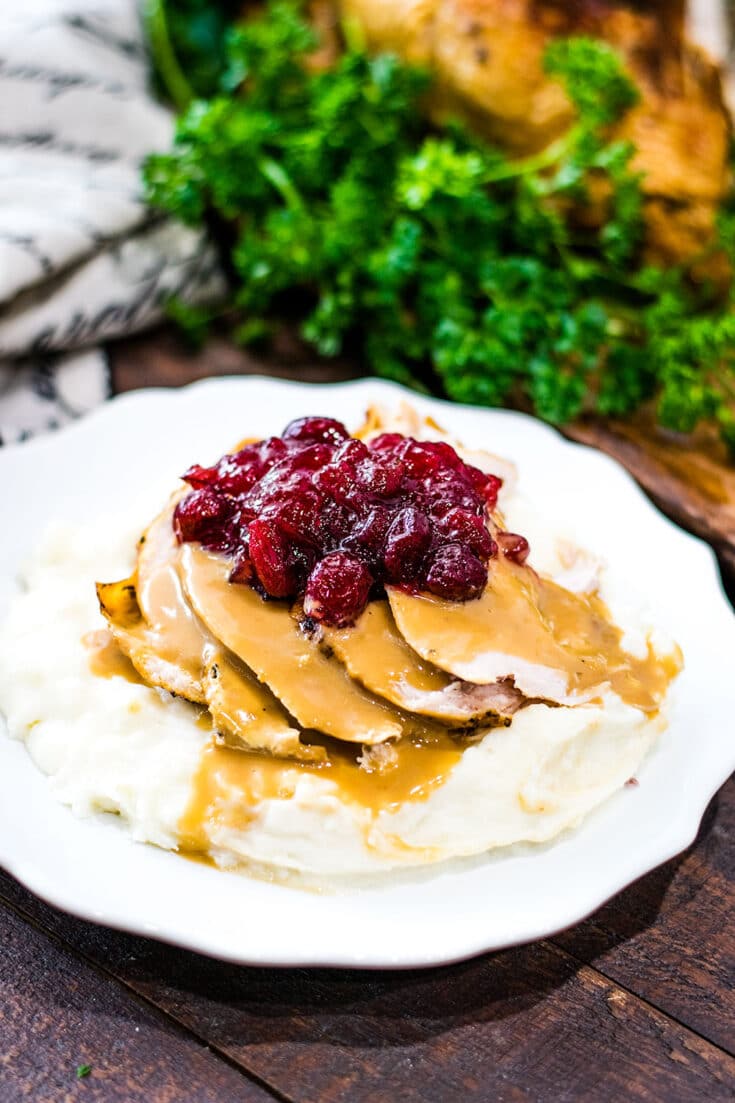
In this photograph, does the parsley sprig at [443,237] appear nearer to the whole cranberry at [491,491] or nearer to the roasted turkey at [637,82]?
the roasted turkey at [637,82]

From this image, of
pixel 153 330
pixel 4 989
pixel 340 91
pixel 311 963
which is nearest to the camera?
pixel 311 963

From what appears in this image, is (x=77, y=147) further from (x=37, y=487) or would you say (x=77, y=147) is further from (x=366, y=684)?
(x=366, y=684)

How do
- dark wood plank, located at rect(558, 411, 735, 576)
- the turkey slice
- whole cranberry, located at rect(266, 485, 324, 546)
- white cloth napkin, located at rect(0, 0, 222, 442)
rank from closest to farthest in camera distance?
1. the turkey slice
2. whole cranberry, located at rect(266, 485, 324, 546)
3. dark wood plank, located at rect(558, 411, 735, 576)
4. white cloth napkin, located at rect(0, 0, 222, 442)

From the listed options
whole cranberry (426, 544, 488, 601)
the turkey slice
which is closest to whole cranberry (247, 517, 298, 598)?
the turkey slice

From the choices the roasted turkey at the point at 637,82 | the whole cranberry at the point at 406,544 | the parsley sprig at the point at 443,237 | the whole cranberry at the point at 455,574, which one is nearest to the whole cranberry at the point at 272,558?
the whole cranberry at the point at 406,544

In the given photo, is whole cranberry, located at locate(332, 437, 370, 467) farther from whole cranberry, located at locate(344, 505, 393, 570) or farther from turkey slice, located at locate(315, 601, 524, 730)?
turkey slice, located at locate(315, 601, 524, 730)

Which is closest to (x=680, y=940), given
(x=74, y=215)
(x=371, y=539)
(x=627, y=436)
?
(x=371, y=539)

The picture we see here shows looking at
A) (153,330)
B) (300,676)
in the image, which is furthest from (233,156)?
(300,676)
